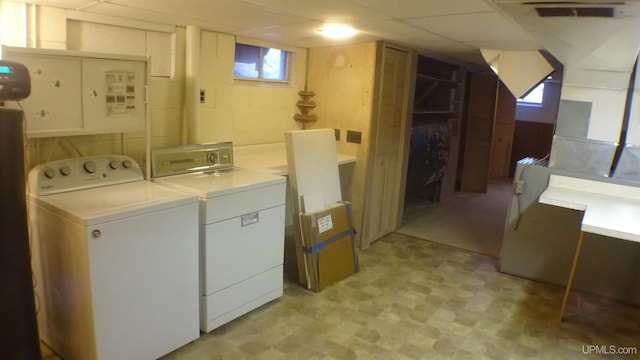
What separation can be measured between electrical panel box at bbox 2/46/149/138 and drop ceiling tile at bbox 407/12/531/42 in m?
1.75

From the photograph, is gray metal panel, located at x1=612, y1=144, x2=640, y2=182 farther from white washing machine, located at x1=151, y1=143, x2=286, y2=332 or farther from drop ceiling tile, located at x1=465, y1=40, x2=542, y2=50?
white washing machine, located at x1=151, y1=143, x2=286, y2=332

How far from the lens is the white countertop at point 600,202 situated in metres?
2.43

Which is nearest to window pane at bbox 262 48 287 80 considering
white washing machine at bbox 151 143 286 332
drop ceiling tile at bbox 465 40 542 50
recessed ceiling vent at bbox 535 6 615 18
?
white washing machine at bbox 151 143 286 332

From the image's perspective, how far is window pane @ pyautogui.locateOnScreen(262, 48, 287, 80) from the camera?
396 centimetres

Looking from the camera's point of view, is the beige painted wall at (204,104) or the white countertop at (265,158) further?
the white countertop at (265,158)

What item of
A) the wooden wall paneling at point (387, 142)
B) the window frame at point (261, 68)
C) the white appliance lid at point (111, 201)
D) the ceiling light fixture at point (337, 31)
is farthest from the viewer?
the wooden wall paneling at point (387, 142)

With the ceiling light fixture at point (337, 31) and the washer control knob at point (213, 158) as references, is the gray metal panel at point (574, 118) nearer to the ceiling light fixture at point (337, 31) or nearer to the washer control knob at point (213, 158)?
the ceiling light fixture at point (337, 31)

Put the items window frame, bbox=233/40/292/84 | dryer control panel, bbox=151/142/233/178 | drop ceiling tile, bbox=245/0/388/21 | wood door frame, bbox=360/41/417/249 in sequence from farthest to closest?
wood door frame, bbox=360/41/417/249, window frame, bbox=233/40/292/84, dryer control panel, bbox=151/142/233/178, drop ceiling tile, bbox=245/0/388/21

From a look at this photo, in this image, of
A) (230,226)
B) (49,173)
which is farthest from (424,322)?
(49,173)

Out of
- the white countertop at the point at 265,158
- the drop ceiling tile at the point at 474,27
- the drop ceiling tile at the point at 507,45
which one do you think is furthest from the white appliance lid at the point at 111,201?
the drop ceiling tile at the point at 507,45

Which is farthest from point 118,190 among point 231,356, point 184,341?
point 231,356

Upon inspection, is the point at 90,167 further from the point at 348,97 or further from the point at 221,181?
the point at 348,97

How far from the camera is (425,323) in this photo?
284cm

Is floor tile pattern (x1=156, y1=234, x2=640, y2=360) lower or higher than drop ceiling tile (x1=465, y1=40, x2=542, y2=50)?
lower
